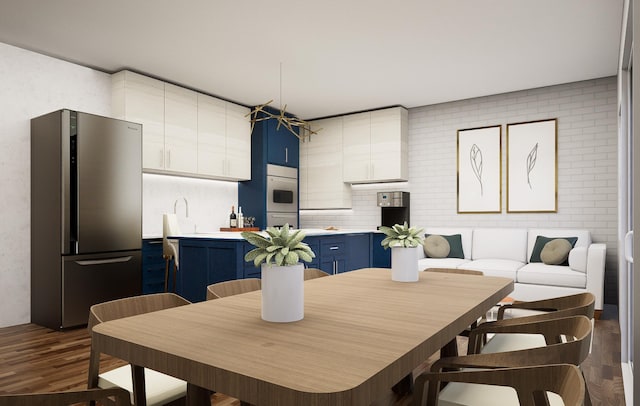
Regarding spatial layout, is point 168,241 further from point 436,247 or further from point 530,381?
point 530,381

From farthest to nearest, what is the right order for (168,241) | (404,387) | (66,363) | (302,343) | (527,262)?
(527,262) < (168,241) < (66,363) < (404,387) < (302,343)

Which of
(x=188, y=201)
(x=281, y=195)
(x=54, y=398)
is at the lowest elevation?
(x=54, y=398)

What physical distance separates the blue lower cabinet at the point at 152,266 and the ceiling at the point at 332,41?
2023mm

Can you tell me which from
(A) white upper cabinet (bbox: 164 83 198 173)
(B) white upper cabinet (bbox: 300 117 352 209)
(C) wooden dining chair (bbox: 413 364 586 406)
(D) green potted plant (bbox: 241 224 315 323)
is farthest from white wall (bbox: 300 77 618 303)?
(D) green potted plant (bbox: 241 224 315 323)

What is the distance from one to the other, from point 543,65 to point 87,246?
17.2 feet

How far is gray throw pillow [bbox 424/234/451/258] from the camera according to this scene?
5.86m

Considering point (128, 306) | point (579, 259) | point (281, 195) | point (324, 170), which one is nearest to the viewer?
point (128, 306)

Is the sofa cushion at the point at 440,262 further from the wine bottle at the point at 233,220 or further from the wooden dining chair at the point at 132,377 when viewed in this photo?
the wooden dining chair at the point at 132,377

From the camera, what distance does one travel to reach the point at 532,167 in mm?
5848

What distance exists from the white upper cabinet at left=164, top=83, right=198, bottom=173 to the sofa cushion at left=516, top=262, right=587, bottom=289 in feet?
13.8

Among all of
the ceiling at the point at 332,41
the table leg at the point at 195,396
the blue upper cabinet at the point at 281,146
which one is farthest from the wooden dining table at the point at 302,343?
the blue upper cabinet at the point at 281,146

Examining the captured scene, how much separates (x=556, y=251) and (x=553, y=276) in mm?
477

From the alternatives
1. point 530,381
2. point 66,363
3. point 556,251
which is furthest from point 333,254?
point 530,381

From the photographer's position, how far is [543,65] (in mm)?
5016
